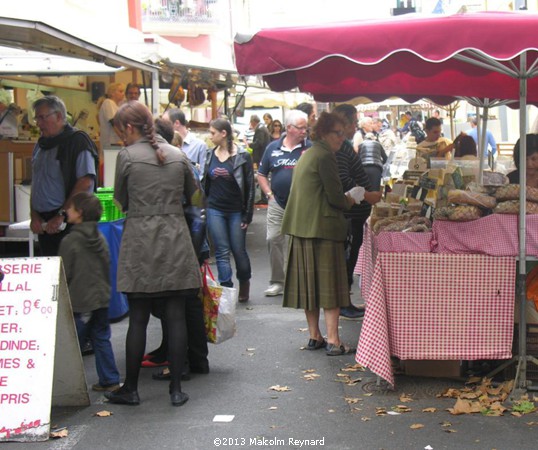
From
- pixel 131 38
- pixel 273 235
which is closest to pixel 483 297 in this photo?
pixel 273 235

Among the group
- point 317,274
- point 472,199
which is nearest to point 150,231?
point 317,274

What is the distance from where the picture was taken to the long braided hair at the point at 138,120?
5680 millimetres

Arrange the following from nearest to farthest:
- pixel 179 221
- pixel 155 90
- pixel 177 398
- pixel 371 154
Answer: pixel 179 221, pixel 177 398, pixel 371 154, pixel 155 90

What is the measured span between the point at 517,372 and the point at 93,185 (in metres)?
3.59

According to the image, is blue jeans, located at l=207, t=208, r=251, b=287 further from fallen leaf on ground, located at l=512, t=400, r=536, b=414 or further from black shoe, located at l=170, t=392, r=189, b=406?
fallen leaf on ground, located at l=512, t=400, r=536, b=414

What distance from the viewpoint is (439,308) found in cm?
600

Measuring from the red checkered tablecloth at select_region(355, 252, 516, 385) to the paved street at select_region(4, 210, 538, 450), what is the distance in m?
0.35

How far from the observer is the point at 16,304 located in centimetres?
535

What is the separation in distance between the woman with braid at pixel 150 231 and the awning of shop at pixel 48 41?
35.5 inches

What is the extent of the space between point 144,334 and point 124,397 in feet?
1.52

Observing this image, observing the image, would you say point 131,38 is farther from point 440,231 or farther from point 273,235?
point 440,231

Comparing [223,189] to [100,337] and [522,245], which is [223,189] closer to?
[100,337]

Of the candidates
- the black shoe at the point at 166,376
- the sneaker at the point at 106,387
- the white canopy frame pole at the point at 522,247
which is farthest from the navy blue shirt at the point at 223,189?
the white canopy frame pole at the point at 522,247

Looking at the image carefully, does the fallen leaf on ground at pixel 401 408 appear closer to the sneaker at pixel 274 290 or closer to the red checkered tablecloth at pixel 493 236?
the red checkered tablecloth at pixel 493 236
